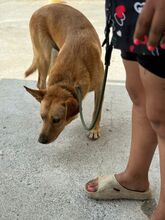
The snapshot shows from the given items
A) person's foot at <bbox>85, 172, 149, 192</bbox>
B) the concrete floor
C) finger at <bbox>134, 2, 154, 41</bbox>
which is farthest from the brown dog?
finger at <bbox>134, 2, 154, 41</bbox>

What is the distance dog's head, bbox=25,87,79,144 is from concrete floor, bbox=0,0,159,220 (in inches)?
6.7

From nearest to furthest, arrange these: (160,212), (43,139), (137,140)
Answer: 1. (160,212)
2. (137,140)
3. (43,139)

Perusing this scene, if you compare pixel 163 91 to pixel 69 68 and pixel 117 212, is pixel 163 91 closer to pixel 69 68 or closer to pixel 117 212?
pixel 117 212

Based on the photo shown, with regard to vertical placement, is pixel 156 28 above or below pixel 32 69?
above

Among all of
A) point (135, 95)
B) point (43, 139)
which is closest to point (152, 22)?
point (135, 95)

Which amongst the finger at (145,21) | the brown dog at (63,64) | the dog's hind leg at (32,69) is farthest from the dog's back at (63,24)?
the finger at (145,21)

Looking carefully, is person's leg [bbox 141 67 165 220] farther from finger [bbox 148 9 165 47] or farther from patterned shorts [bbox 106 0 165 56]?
finger [bbox 148 9 165 47]

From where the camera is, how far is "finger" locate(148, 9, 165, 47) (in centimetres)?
100

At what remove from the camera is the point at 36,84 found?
11.9ft

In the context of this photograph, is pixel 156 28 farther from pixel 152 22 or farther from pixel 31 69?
pixel 31 69

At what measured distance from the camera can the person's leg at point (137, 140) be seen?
5.60 ft

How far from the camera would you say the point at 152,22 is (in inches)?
40.1

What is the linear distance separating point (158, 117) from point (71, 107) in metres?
1.12

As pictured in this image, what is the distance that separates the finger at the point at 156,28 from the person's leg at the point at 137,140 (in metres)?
0.58
